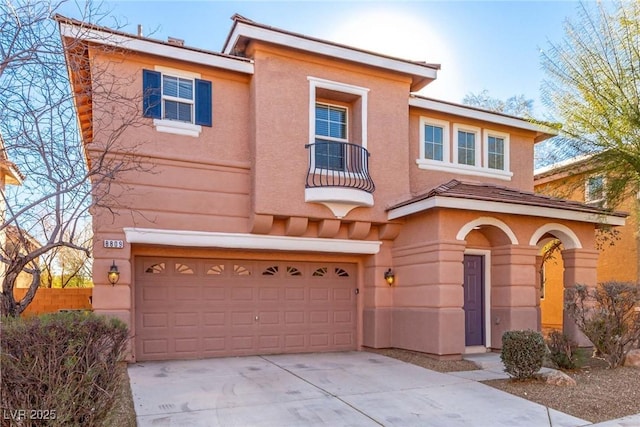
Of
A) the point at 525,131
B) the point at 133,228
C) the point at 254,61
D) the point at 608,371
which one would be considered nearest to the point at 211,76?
the point at 254,61

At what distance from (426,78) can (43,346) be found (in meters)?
10.1

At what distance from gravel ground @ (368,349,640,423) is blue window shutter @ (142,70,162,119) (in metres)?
7.41

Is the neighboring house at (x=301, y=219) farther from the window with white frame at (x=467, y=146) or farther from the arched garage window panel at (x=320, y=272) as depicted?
the window with white frame at (x=467, y=146)

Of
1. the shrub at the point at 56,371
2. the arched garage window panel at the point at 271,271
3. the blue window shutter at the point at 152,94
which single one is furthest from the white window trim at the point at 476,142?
the shrub at the point at 56,371

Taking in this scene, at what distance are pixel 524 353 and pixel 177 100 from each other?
8042mm

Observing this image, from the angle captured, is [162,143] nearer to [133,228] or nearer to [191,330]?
[133,228]

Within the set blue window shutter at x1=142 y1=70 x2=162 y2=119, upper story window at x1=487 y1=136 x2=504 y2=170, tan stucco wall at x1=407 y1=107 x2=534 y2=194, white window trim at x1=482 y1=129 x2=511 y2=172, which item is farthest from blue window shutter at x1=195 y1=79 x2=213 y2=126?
upper story window at x1=487 y1=136 x2=504 y2=170

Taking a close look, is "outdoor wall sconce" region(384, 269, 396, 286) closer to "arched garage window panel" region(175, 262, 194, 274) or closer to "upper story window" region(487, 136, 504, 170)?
"upper story window" region(487, 136, 504, 170)

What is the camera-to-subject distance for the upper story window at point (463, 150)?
39.7 ft

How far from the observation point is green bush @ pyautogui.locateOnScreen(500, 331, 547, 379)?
7598 mm

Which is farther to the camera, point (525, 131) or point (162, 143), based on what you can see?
point (525, 131)

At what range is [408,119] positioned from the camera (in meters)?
11.6

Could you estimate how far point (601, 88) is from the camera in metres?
9.00

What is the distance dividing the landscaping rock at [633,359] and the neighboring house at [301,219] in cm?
208
